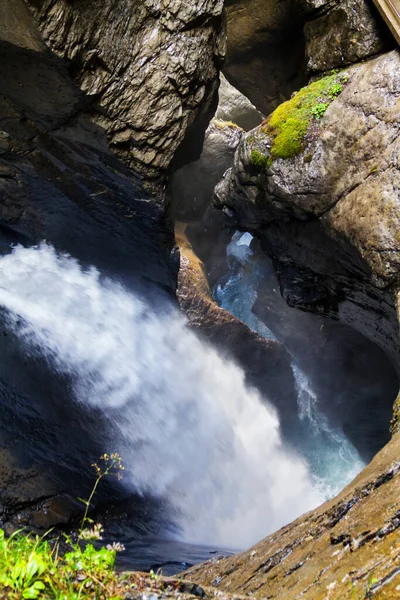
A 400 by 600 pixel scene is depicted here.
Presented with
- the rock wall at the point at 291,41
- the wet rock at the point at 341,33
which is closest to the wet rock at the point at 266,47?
the rock wall at the point at 291,41

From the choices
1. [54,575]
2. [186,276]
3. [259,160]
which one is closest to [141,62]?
[259,160]

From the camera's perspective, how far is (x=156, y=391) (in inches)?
505

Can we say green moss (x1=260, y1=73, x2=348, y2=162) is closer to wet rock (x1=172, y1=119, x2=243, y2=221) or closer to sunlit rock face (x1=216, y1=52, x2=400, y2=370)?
sunlit rock face (x1=216, y1=52, x2=400, y2=370)

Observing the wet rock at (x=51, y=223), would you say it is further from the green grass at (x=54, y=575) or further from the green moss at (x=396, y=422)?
the green grass at (x=54, y=575)

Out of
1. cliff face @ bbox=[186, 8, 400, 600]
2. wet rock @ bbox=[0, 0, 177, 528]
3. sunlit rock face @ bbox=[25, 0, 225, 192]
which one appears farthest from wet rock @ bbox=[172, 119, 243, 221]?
sunlit rock face @ bbox=[25, 0, 225, 192]

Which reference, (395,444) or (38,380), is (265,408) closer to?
(38,380)

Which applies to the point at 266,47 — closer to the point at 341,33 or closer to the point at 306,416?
the point at 341,33

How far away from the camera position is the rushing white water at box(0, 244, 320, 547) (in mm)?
11383

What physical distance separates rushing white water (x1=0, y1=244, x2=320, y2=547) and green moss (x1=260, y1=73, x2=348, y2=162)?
261 inches

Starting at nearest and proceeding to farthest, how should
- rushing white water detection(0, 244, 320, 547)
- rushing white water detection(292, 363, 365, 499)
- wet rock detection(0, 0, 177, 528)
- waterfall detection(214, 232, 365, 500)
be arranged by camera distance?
wet rock detection(0, 0, 177, 528) < rushing white water detection(0, 244, 320, 547) < rushing white water detection(292, 363, 365, 499) < waterfall detection(214, 232, 365, 500)

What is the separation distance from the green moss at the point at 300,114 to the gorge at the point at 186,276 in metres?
0.04

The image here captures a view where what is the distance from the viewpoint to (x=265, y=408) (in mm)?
17297

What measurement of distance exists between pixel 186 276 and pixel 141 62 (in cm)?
854

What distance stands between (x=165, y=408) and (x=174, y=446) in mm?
1181
